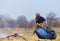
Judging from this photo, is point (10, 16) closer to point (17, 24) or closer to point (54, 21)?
point (17, 24)

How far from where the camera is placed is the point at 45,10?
5.13ft

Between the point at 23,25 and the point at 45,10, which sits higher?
the point at 45,10

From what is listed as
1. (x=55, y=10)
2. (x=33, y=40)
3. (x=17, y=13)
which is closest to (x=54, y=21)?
(x=55, y=10)

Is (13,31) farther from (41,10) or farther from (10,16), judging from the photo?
(41,10)

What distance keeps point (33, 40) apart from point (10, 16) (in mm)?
356

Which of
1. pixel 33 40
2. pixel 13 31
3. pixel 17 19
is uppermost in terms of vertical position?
pixel 17 19

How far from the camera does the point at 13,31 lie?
1.52 m

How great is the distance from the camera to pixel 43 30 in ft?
4.98

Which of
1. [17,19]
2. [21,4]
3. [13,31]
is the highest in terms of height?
[21,4]

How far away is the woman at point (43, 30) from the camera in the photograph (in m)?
1.52

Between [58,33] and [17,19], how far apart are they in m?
0.46

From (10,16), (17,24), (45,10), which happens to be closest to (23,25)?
(17,24)

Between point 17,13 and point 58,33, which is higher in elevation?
point 17,13

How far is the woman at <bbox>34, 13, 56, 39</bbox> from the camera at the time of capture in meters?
1.52
